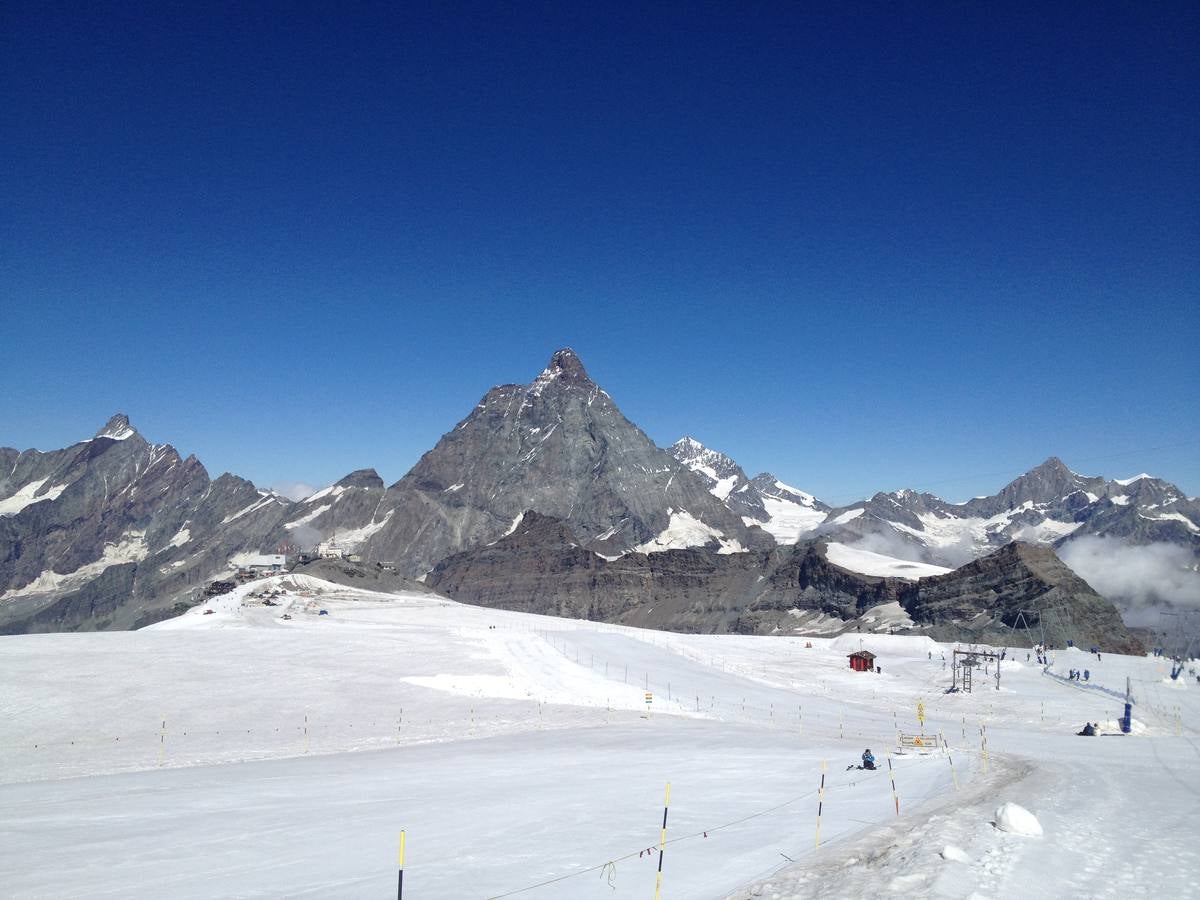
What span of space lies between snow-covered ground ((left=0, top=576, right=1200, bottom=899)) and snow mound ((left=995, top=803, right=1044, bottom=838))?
0.20ft

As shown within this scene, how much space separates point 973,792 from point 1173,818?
4381mm

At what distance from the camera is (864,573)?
170m

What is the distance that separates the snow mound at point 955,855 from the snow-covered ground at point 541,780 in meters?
0.04

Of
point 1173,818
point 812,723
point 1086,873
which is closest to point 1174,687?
point 812,723

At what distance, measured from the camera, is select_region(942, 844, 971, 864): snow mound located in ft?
42.0

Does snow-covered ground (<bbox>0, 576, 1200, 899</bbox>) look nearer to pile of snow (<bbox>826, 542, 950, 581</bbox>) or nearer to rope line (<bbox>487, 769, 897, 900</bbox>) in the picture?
rope line (<bbox>487, 769, 897, 900</bbox>)

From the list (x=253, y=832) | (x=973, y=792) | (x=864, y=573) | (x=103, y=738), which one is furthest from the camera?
(x=864, y=573)

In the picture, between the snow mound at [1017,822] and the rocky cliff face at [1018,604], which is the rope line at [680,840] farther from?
the rocky cliff face at [1018,604]

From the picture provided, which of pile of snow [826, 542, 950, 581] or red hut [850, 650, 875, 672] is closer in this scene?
red hut [850, 650, 875, 672]

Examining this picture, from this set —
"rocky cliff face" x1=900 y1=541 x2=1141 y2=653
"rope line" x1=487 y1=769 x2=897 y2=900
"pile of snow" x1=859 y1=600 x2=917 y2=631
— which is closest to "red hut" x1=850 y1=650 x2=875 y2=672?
"rocky cliff face" x1=900 y1=541 x2=1141 y2=653

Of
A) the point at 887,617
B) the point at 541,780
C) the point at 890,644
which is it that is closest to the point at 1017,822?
the point at 541,780

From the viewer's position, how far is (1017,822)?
14.9m

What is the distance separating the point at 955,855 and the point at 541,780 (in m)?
13.3

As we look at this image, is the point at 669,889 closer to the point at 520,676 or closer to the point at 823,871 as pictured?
the point at 823,871
